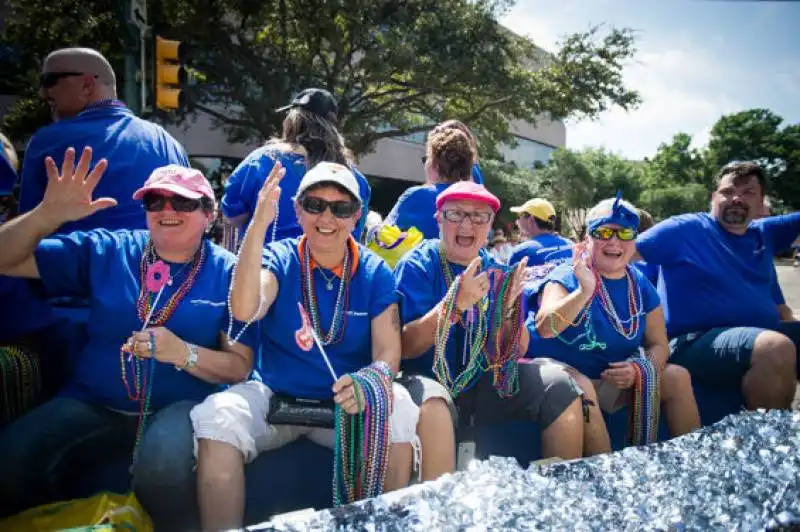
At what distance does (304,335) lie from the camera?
7.09ft

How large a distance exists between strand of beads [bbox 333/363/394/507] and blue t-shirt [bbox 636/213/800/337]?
2.27 m

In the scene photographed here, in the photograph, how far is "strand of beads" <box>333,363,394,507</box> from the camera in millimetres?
2000

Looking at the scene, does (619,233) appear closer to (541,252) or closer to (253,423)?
(541,252)

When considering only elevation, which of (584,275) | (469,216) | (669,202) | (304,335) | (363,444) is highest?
(669,202)

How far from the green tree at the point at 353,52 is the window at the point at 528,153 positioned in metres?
17.1

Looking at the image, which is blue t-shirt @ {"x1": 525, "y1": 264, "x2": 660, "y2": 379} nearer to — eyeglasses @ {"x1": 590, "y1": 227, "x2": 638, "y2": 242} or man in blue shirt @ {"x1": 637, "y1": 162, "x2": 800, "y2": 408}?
eyeglasses @ {"x1": 590, "y1": 227, "x2": 638, "y2": 242}

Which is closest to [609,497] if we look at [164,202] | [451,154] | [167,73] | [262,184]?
[164,202]

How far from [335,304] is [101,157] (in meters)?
1.33

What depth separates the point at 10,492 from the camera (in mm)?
1964

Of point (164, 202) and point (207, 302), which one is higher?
point (164, 202)

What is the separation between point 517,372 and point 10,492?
207cm

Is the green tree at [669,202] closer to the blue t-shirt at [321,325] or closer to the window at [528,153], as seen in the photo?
the window at [528,153]

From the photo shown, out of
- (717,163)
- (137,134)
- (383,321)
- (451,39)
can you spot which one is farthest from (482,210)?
(717,163)

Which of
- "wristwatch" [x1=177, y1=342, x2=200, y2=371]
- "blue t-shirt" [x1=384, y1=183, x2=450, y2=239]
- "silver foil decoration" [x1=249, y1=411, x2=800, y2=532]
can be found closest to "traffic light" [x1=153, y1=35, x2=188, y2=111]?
"blue t-shirt" [x1=384, y1=183, x2=450, y2=239]
